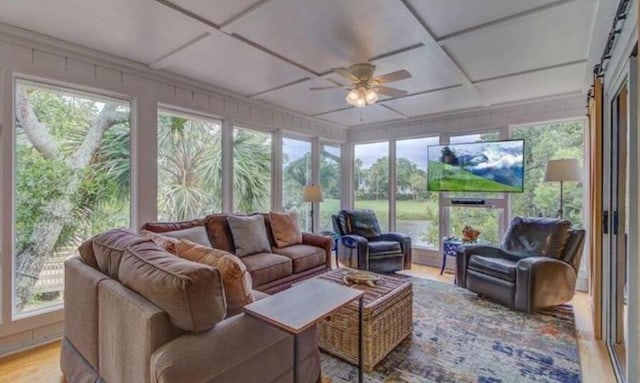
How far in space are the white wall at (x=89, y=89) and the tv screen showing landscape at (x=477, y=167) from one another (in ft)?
10.4

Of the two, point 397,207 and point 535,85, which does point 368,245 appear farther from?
point 535,85

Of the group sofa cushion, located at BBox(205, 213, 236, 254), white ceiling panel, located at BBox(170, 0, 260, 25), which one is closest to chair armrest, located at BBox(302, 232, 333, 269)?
sofa cushion, located at BBox(205, 213, 236, 254)

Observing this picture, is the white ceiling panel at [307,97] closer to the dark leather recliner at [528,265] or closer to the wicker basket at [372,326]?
the wicker basket at [372,326]

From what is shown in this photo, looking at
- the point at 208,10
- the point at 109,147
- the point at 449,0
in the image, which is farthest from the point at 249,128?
the point at 449,0

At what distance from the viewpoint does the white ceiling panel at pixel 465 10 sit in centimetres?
201

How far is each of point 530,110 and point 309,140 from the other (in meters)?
3.40

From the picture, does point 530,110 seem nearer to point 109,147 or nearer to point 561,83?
point 561,83

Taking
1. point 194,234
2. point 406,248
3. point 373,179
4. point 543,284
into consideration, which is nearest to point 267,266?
point 194,234

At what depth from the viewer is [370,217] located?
5.05 m

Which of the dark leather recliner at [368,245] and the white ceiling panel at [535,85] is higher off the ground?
the white ceiling panel at [535,85]

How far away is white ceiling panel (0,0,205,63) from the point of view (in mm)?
2102

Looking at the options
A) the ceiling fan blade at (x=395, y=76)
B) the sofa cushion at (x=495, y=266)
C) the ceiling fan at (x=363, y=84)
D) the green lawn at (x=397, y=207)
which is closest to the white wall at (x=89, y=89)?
the ceiling fan at (x=363, y=84)

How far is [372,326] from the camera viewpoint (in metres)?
2.26

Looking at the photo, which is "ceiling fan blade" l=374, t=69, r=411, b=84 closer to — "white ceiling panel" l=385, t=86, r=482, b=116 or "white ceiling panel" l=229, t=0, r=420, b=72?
"white ceiling panel" l=229, t=0, r=420, b=72
